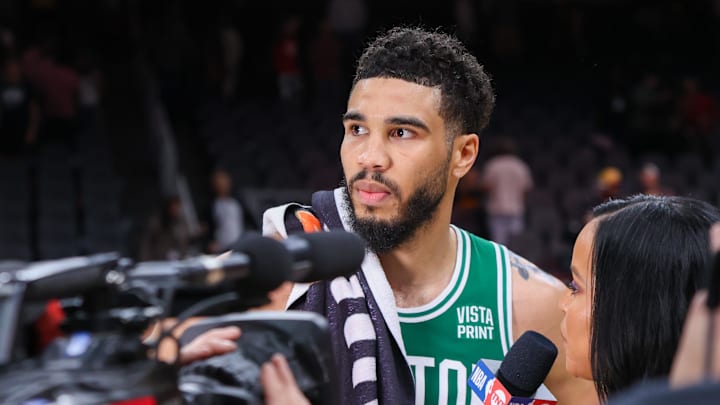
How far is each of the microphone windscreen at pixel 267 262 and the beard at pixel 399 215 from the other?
1257mm

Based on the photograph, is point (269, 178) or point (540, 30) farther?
point (540, 30)

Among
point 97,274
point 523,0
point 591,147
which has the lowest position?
point 591,147

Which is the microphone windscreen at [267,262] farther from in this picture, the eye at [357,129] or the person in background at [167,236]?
the person in background at [167,236]

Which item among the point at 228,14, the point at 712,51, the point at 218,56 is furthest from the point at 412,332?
the point at 712,51

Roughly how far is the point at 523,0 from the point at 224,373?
16579mm

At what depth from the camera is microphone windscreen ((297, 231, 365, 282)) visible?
1576 millimetres

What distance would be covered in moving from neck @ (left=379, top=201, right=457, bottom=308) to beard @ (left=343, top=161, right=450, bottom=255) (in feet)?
0.13

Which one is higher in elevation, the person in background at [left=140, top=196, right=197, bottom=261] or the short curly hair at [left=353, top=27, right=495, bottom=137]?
the short curly hair at [left=353, top=27, right=495, bottom=137]

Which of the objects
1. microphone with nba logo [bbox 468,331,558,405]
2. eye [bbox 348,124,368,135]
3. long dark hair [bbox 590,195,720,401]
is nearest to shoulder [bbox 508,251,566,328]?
microphone with nba logo [bbox 468,331,558,405]

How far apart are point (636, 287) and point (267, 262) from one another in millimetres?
845

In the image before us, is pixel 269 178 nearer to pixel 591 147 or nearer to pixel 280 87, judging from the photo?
pixel 280 87

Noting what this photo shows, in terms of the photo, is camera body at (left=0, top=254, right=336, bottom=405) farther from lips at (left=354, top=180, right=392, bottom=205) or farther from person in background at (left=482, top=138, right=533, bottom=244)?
person in background at (left=482, top=138, right=533, bottom=244)

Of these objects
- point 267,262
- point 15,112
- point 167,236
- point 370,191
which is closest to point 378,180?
point 370,191

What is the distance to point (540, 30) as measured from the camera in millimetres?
17344
